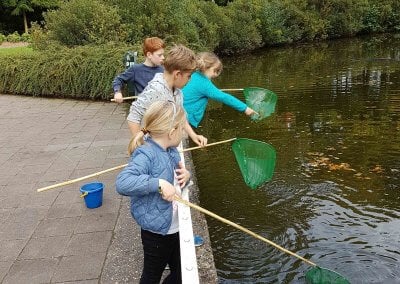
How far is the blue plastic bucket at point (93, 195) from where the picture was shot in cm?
475

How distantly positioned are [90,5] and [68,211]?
1136 cm

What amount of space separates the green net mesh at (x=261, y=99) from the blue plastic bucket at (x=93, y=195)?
7.50 ft

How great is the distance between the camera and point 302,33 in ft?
99.0

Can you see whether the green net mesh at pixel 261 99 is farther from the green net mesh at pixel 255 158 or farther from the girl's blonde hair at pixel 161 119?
the girl's blonde hair at pixel 161 119

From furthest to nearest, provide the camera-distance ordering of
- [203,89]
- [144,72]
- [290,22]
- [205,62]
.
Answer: [290,22] → [144,72] → [203,89] → [205,62]

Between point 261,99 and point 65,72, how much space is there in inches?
292

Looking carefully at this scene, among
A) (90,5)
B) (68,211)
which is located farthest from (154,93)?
(90,5)

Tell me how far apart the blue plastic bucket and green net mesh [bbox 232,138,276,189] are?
4.99 feet

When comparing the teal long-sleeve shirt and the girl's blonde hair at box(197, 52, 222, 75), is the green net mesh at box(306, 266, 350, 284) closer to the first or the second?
the teal long-sleeve shirt

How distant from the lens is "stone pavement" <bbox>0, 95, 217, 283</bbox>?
3688 mm

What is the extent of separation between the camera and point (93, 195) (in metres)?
4.79

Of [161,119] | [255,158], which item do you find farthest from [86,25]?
[161,119]

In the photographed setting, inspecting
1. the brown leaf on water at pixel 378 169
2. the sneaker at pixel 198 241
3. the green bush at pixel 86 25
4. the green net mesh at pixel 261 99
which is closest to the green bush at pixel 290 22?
the green bush at pixel 86 25

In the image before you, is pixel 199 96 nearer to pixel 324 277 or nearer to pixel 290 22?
pixel 324 277
